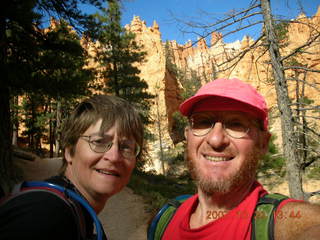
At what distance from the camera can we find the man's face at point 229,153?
144 cm

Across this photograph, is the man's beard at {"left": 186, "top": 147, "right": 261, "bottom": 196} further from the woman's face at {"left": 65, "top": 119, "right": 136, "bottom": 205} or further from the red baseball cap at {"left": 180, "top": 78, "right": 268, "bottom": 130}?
the woman's face at {"left": 65, "top": 119, "right": 136, "bottom": 205}

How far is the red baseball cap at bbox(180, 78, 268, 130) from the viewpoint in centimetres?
144

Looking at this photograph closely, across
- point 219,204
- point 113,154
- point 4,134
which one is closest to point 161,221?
point 219,204

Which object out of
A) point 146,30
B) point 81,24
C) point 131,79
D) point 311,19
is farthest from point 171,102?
point 311,19

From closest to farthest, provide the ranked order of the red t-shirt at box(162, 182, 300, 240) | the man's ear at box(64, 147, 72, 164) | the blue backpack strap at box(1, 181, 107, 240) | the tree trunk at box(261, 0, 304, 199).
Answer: the blue backpack strap at box(1, 181, 107, 240), the red t-shirt at box(162, 182, 300, 240), the man's ear at box(64, 147, 72, 164), the tree trunk at box(261, 0, 304, 199)

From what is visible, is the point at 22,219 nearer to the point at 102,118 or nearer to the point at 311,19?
the point at 102,118

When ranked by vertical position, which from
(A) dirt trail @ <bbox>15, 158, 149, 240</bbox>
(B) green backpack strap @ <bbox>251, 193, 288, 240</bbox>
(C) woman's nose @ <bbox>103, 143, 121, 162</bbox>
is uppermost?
(C) woman's nose @ <bbox>103, 143, 121, 162</bbox>

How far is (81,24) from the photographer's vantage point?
24.9 ft

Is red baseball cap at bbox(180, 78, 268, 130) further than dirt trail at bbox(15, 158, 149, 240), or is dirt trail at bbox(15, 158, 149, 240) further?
dirt trail at bbox(15, 158, 149, 240)

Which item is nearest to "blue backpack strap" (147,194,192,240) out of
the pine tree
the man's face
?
the man's face

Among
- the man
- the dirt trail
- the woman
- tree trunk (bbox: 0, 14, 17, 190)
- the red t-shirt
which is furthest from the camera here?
the dirt trail

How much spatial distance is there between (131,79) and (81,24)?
8165mm

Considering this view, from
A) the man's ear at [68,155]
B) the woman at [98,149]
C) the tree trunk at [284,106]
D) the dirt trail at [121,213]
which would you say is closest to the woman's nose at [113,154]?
the woman at [98,149]

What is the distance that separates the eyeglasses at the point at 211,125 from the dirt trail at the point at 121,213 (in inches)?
226
